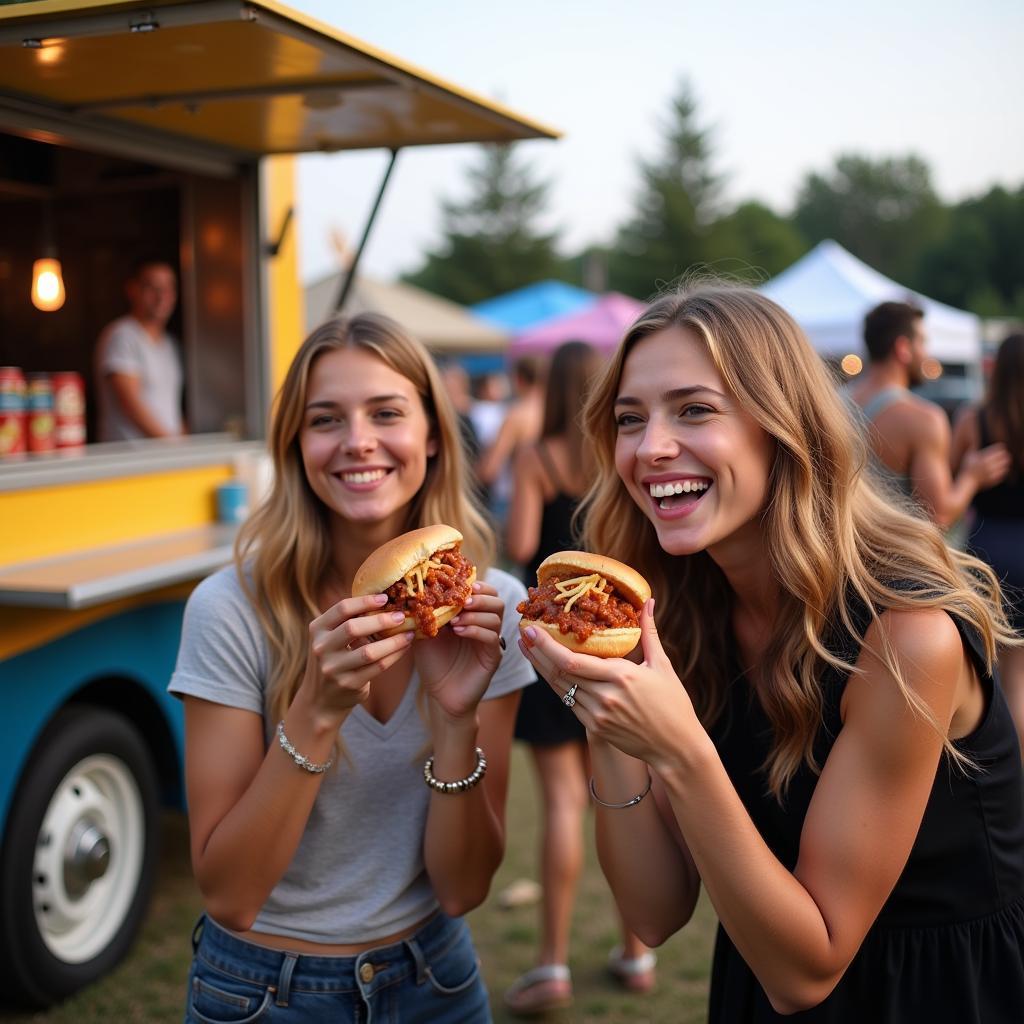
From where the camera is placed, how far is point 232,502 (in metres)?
5.24

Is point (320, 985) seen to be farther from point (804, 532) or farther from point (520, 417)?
point (520, 417)

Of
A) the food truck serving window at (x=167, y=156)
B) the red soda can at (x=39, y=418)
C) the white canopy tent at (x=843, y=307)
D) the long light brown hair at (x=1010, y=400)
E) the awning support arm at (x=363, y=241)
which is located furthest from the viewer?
the white canopy tent at (x=843, y=307)

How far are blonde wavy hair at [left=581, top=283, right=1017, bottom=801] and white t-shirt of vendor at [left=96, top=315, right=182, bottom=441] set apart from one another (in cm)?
427

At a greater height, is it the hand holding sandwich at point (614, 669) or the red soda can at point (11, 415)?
the red soda can at point (11, 415)

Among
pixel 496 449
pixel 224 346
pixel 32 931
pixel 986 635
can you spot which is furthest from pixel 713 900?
pixel 496 449

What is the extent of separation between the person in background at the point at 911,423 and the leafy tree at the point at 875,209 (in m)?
90.8

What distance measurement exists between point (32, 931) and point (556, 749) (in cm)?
206

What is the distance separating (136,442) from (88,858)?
203 cm

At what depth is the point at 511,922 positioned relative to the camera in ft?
15.8

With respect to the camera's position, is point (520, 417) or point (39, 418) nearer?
point (39, 418)

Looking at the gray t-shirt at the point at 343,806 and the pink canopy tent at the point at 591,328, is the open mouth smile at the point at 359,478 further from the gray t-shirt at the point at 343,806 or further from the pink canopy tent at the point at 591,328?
the pink canopy tent at the point at 591,328

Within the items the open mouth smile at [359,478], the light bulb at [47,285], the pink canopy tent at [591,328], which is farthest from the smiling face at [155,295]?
the pink canopy tent at [591,328]

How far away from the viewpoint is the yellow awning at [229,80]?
2.88 meters

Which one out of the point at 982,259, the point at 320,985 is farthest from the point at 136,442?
the point at 982,259
